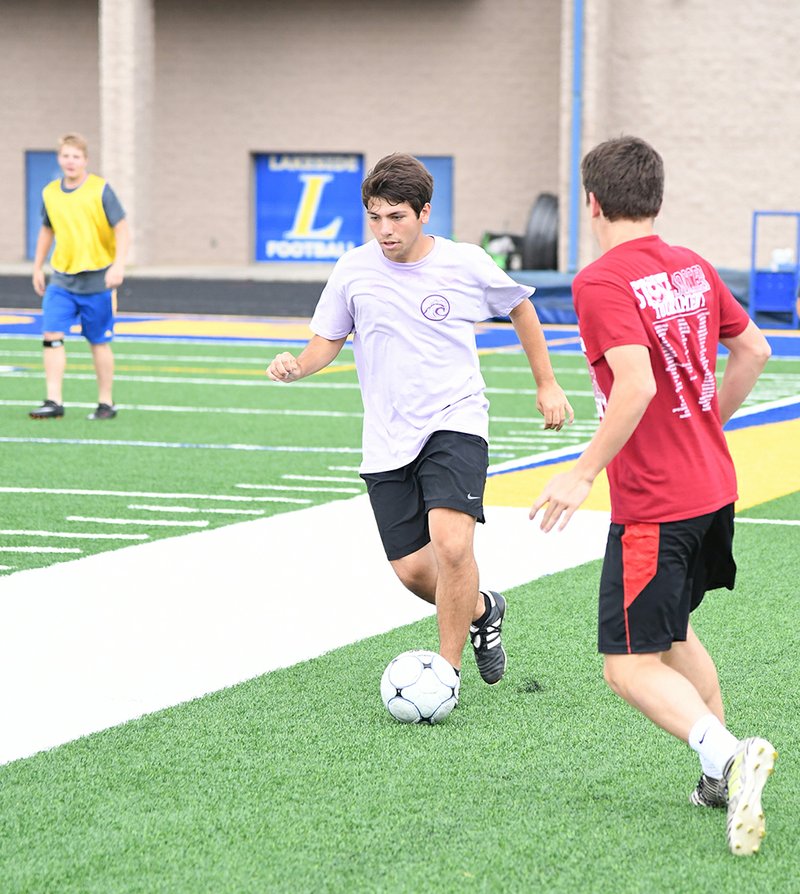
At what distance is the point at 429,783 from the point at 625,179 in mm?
1747

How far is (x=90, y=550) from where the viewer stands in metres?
7.77

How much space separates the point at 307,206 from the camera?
39375 mm

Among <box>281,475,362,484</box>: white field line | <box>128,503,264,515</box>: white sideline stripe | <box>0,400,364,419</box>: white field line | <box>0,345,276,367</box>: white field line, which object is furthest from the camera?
<box>0,345,276,367</box>: white field line

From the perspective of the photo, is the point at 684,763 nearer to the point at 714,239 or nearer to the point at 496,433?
the point at 496,433

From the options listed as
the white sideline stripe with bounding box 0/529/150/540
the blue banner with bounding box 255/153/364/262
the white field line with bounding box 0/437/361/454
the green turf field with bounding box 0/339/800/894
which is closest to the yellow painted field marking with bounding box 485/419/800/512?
the white field line with bounding box 0/437/361/454

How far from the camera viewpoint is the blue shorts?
12.9 meters

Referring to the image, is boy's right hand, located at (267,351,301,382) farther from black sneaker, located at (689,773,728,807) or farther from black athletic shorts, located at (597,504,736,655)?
black sneaker, located at (689,773,728,807)

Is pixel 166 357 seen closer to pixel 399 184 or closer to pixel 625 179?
pixel 399 184

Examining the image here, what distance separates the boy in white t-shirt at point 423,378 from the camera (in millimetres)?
5227

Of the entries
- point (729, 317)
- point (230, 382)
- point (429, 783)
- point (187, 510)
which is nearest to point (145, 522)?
point (187, 510)

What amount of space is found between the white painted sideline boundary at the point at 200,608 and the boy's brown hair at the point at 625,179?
7.48ft

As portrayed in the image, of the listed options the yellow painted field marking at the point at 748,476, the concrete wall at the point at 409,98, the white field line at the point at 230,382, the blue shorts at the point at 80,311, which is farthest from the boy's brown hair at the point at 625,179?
the concrete wall at the point at 409,98

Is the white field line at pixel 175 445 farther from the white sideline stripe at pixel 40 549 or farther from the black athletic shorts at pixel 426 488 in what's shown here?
the black athletic shorts at pixel 426 488

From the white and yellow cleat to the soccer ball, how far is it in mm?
1367
